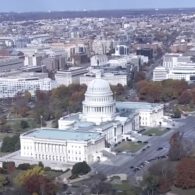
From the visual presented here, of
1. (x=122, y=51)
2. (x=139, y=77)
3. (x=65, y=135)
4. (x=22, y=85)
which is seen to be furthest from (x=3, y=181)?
(x=122, y=51)

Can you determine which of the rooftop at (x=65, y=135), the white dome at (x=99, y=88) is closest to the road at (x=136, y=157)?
the rooftop at (x=65, y=135)

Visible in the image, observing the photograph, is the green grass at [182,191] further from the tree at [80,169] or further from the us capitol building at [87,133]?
the us capitol building at [87,133]

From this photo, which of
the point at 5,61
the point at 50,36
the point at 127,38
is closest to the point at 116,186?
the point at 5,61

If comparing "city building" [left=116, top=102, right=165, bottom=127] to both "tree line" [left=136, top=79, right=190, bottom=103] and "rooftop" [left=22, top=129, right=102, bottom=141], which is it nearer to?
"tree line" [left=136, top=79, right=190, bottom=103]

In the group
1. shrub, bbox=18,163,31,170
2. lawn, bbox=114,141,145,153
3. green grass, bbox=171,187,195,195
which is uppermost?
green grass, bbox=171,187,195,195

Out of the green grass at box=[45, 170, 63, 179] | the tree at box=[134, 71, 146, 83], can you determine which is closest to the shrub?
the green grass at box=[45, 170, 63, 179]

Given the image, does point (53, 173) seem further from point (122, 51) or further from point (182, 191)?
point (122, 51)
